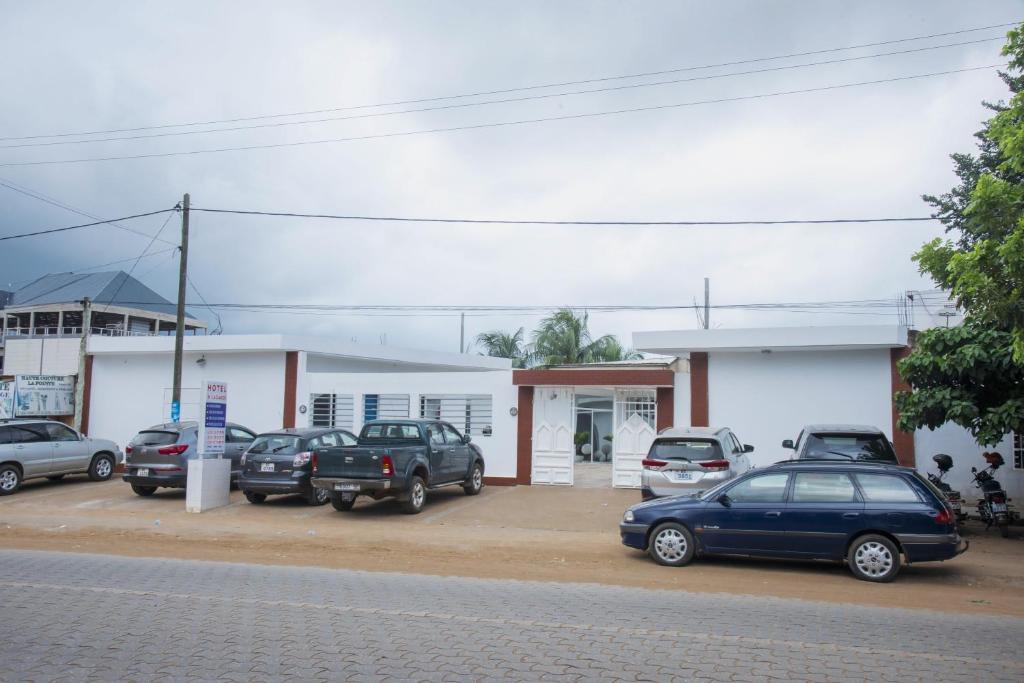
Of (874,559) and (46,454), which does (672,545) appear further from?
(46,454)

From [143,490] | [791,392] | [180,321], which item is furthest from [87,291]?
[791,392]

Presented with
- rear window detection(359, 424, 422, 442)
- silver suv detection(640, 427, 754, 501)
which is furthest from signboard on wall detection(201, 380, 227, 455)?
silver suv detection(640, 427, 754, 501)

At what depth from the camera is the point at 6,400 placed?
72.7 ft

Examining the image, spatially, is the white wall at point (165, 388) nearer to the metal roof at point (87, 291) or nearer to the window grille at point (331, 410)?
the window grille at point (331, 410)


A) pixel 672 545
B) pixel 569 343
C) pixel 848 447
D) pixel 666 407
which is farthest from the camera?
pixel 569 343

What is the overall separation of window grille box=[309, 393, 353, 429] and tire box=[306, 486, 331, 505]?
176 inches

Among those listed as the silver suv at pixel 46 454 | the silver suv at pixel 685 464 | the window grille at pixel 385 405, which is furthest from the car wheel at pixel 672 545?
the silver suv at pixel 46 454

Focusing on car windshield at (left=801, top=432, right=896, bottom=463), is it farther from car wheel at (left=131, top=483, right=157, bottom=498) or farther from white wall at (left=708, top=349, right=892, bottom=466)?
car wheel at (left=131, top=483, right=157, bottom=498)

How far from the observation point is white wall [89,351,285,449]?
72.0ft

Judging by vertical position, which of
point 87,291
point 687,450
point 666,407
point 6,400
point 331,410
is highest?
point 87,291

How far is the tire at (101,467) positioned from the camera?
19.9 m

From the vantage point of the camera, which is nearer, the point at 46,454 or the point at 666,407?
the point at 666,407

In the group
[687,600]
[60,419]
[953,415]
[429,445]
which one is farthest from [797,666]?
[60,419]

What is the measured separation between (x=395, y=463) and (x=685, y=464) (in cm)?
504
